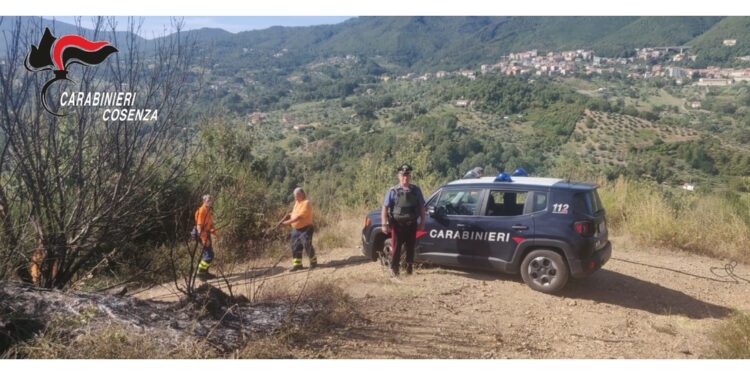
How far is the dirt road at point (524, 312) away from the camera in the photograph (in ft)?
16.0

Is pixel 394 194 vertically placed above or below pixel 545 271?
above

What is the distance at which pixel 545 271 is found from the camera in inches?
253

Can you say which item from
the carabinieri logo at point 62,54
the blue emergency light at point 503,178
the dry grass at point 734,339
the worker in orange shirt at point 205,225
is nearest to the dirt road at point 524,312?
the dry grass at point 734,339

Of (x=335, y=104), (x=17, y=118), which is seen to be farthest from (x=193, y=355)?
(x=335, y=104)

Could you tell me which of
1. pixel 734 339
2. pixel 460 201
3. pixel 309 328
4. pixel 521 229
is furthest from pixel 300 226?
pixel 734 339

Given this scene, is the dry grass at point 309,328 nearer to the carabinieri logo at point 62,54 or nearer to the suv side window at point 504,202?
the suv side window at point 504,202

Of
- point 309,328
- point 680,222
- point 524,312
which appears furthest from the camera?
point 680,222

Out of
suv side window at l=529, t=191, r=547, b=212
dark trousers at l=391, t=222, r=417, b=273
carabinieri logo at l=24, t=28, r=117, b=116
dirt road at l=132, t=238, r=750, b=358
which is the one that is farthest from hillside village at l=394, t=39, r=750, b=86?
carabinieri logo at l=24, t=28, r=117, b=116

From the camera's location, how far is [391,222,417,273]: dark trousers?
6.77 m

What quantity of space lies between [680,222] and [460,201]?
570 cm

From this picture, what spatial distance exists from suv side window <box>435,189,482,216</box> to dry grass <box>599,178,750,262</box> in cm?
499

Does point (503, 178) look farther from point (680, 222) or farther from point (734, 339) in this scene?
point (680, 222)

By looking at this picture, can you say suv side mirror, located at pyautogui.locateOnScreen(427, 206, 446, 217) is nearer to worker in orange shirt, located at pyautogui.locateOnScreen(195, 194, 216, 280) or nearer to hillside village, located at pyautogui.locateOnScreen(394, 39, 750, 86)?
worker in orange shirt, located at pyautogui.locateOnScreen(195, 194, 216, 280)

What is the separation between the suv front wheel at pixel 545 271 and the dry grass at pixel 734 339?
5.53ft
